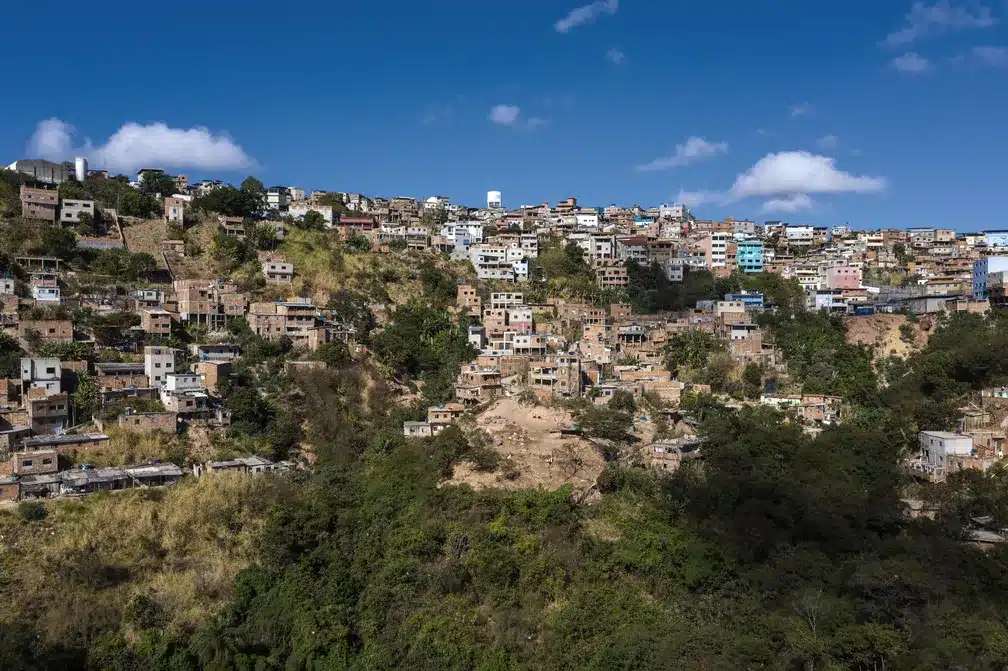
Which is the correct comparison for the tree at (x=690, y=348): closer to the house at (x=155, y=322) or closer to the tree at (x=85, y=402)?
the house at (x=155, y=322)

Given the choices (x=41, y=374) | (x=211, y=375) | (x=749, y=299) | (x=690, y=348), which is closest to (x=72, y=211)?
(x=41, y=374)

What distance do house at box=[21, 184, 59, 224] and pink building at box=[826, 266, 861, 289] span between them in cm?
3291

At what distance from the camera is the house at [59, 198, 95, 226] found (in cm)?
3188

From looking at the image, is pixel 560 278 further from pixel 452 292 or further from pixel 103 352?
pixel 103 352

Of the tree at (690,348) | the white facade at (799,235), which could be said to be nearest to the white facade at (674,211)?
the white facade at (799,235)

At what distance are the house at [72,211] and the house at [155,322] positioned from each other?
8152 mm

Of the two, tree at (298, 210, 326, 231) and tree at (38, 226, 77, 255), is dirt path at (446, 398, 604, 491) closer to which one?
tree at (38, 226, 77, 255)

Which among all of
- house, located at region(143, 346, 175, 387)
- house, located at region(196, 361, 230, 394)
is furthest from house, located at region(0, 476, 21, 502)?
house, located at region(196, 361, 230, 394)

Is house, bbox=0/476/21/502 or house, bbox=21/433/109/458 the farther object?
house, bbox=21/433/109/458

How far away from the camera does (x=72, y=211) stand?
32062mm

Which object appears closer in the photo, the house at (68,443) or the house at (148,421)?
the house at (68,443)

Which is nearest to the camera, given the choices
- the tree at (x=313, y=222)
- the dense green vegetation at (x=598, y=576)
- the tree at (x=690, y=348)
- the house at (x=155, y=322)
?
the dense green vegetation at (x=598, y=576)

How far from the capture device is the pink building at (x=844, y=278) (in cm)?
3831

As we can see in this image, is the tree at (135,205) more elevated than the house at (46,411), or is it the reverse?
the tree at (135,205)
